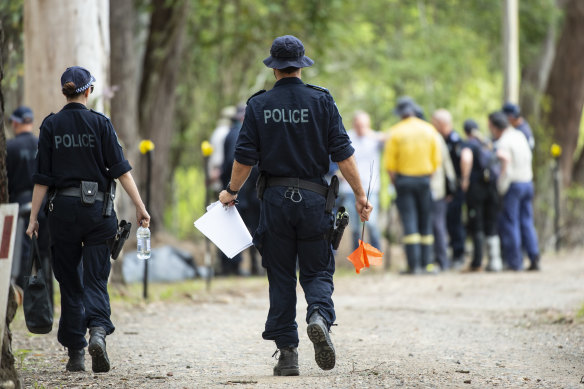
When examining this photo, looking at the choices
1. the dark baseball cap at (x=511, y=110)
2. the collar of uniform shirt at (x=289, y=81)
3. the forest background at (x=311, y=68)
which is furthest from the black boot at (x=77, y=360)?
the dark baseball cap at (x=511, y=110)

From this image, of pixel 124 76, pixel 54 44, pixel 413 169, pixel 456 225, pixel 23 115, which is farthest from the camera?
pixel 456 225

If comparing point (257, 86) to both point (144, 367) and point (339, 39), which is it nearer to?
point (339, 39)

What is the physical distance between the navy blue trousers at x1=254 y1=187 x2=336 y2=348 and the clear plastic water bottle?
2.86 feet

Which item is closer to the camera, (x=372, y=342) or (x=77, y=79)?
(x=77, y=79)

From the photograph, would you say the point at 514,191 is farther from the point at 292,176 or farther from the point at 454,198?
the point at 292,176

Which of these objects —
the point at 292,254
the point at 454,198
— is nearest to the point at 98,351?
the point at 292,254

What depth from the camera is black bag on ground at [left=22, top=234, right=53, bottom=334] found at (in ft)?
21.3

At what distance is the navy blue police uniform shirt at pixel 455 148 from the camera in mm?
15070

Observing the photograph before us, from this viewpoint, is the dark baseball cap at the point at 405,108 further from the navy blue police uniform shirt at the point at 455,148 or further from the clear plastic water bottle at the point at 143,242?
the clear plastic water bottle at the point at 143,242

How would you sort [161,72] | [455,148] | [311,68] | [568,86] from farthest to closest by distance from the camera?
[311,68], [568,86], [161,72], [455,148]

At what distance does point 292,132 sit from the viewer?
253 inches

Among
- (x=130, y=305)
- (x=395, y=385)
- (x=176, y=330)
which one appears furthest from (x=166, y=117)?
(x=395, y=385)

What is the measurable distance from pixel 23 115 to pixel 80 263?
362 centimetres

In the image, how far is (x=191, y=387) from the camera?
19.7 ft
